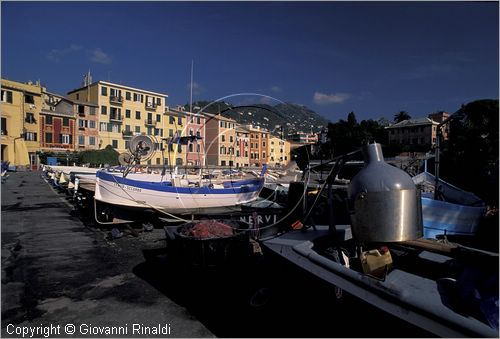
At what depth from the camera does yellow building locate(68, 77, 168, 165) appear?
58938 millimetres

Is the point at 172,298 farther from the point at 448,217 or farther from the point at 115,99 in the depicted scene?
the point at 115,99

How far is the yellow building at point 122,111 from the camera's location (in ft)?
193

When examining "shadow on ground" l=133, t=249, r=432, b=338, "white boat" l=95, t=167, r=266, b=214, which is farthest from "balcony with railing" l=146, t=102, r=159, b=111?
"shadow on ground" l=133, t=249, r=432, b=338

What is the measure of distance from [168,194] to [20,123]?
2074 inches

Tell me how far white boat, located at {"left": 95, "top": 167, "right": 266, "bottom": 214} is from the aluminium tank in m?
7.55

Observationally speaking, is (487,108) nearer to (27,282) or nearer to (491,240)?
(491,240)

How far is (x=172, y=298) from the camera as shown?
492 centimetres

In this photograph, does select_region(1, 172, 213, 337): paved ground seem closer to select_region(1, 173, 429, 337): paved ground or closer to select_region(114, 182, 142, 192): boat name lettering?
select_region(1, 173, 429, 337): paved ground

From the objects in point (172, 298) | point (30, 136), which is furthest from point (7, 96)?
point (172, 298)

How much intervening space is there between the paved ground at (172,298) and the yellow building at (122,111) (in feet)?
182

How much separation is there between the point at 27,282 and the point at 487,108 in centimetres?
1629

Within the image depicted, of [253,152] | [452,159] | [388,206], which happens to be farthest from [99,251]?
[253,152]

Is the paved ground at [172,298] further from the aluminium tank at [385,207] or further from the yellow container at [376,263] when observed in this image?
the aluminium tank at [385,207]

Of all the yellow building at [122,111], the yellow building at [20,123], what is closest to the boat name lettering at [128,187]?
the yellow building at [20,123]
